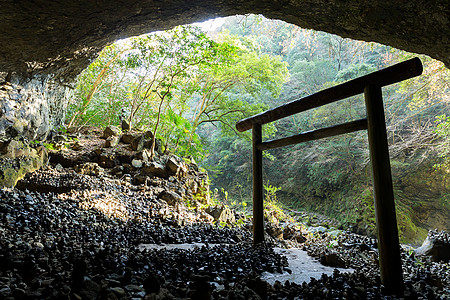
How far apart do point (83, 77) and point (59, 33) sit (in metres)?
6.47

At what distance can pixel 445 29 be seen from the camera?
2.03 metres

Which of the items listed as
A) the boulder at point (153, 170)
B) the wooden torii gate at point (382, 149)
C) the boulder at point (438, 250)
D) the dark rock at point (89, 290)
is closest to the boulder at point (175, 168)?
the boulder at point (153, 170)

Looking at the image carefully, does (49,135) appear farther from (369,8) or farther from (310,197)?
(310,197)

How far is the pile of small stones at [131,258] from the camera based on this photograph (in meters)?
1.38

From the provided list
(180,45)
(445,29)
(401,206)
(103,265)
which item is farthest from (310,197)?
(103,265)

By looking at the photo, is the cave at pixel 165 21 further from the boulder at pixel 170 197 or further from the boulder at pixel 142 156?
the boulder at pixel 170 197

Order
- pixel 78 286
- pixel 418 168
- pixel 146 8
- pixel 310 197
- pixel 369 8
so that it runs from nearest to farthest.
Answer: pixel 78 286, pixel 369 8, pixel 146 8, pixel 418 168, pixel 310 197

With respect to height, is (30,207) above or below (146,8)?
below

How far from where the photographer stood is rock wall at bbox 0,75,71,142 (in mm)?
4199

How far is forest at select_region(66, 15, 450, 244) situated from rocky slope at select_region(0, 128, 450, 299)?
154 centimetres

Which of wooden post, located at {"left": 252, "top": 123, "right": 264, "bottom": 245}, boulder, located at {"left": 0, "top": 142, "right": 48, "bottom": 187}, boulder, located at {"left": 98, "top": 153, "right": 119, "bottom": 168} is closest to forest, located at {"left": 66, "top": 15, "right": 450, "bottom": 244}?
boulder, located at {"left": 98, "top": 153, "right": 119, "bottom": 168}

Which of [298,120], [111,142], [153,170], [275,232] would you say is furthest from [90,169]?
[298,120]

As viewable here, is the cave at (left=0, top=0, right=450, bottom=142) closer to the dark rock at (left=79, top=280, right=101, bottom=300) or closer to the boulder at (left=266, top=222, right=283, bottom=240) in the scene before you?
the dark rock at (left=79, top=280, right=101, bottom=300)

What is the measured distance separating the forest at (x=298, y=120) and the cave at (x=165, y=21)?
2.84m
